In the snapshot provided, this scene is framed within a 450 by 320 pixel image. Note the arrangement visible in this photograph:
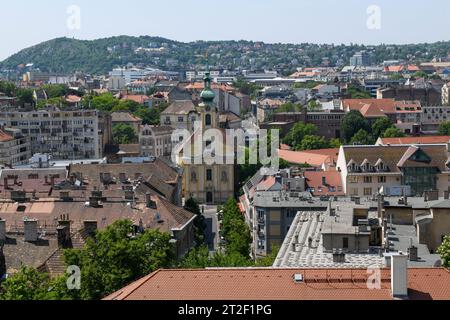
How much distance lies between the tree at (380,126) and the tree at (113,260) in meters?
80.9

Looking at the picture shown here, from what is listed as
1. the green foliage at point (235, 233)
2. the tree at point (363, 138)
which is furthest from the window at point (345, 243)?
the tree at point (363, 138)

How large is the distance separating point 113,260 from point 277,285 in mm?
9868

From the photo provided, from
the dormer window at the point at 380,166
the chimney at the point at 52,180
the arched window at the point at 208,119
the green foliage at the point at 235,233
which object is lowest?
the green foliage at the point at 235,233

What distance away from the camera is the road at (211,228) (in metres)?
57.3

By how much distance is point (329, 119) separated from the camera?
390 feet

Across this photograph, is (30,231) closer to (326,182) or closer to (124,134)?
(326,182)

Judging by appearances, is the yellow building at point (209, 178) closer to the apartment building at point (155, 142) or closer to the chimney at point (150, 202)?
the apartment building at point (155, 142)

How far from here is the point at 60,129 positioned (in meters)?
92.6

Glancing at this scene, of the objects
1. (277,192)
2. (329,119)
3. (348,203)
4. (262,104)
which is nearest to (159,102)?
(262,104)

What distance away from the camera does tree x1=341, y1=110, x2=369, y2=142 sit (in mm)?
113312

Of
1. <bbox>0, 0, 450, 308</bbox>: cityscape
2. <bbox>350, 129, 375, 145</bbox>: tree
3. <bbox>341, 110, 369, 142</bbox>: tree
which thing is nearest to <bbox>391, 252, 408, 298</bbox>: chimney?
<bbox>0, 0, 450, 308</bbox>: cityscape

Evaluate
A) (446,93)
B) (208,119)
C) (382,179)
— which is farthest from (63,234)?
(446,93)

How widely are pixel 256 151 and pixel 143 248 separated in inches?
2233
